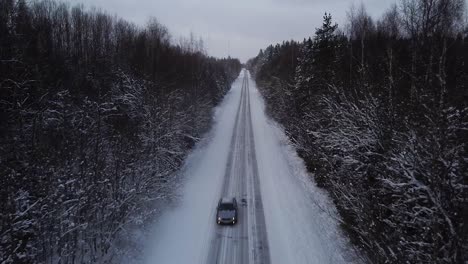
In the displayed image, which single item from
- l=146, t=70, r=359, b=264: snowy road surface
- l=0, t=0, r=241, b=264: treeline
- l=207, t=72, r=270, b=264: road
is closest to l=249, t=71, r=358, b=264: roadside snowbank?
l=146, t=70, r=359, b=264: snowy road surface

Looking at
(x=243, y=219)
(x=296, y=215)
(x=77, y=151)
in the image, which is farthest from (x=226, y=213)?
(x=77, y=151)

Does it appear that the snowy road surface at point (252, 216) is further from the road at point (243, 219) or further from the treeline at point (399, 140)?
the treeline at point (399, 140)

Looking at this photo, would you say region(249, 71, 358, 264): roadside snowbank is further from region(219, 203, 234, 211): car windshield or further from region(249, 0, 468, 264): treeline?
region(219, 203, 234, 211): car windshield

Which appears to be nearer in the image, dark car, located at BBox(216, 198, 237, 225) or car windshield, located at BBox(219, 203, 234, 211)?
dark car, located at BBox(216, 198, 237, 225)

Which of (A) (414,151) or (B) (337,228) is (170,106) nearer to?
(B) (337,228)

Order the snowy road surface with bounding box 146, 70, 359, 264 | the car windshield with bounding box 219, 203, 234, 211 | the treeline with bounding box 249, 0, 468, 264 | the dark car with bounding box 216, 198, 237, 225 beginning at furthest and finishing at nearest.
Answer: the car windshield with bounding box 219, 203, 234, 211 → the dark car with bounding box 216, 198, 237, 225 → the snowy road surface with bounding box 146, 70, 359, 264 → the treeline with bounding box 249, 0, 468, 264

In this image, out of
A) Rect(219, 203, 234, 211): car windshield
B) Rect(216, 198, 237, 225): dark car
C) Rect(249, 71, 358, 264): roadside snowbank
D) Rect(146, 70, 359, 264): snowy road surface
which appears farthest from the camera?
Rect(219, 203, 234, 211): car windshield

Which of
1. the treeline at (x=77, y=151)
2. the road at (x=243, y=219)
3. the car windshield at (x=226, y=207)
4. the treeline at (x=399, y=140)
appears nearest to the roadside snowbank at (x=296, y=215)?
the road at (x=243, y=219)
